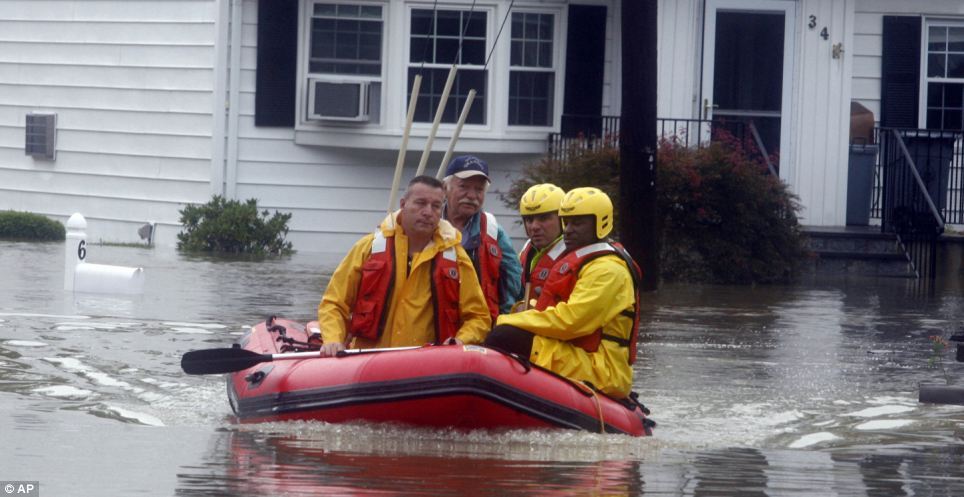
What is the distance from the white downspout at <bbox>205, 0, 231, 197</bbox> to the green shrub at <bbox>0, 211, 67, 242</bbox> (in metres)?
2.80

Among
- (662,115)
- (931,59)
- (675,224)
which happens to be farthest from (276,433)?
(931,59)

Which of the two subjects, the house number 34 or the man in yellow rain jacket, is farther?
the house number 34

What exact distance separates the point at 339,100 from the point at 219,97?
184 cm

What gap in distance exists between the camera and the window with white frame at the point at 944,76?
21422 mm

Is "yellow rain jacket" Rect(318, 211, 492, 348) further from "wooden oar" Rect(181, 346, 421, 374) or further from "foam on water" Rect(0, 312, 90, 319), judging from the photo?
"foam on water" Rect(0, 312, 90, 319)

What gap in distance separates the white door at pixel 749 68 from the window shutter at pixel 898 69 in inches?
55.4

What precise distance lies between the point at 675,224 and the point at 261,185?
6856 mm

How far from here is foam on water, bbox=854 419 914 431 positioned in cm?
950

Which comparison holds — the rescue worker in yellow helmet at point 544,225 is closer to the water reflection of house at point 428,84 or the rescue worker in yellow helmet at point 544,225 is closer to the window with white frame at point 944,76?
the water reflection of house at point 428,84

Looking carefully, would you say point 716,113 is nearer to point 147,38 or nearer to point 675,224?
point 675,224

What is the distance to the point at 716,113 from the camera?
69.2ft

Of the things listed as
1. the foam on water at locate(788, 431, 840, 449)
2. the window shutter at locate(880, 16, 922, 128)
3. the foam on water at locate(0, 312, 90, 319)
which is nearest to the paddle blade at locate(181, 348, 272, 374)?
the foam on water at locate(788, 431, 840, 449)

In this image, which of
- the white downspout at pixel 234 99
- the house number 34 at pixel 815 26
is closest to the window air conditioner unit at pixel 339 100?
the white downspout at pixel 234 99

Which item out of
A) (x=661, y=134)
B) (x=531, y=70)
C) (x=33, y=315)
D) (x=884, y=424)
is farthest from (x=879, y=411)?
(x=531, y=70)
